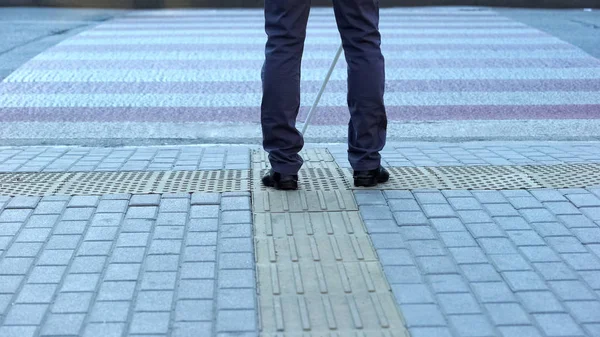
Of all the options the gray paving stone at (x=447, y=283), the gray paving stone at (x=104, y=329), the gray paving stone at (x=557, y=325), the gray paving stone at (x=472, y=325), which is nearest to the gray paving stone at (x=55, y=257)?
the gray paving stone at (x=104, y=329)

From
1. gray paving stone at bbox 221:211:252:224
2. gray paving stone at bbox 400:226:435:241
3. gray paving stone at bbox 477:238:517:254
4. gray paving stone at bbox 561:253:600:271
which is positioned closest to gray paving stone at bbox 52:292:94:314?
gray paving stone at bbox 221:211:252:224

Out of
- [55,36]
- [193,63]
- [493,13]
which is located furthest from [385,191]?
[493,13]

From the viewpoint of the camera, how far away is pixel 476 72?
24.6ft

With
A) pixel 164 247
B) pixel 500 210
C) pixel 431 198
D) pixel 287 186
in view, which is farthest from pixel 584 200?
pixel 164 247

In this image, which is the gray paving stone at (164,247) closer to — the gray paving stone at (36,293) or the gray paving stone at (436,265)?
the gray paving stone at (36,293)

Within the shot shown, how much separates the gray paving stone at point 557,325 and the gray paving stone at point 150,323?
1.10m

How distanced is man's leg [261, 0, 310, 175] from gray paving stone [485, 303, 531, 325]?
137 centimetres

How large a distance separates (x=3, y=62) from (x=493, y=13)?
7.28 metres

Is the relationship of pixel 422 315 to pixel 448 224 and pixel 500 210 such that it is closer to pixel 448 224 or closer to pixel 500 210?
pixel 448 224

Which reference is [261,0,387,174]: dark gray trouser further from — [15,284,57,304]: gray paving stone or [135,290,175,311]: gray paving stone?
[15,284,57,304]: gray paving stone

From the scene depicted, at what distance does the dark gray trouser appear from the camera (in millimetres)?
3736

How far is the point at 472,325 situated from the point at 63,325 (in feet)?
3.95

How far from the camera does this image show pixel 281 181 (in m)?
3.91

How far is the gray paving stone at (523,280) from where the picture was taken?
291 centimetres
